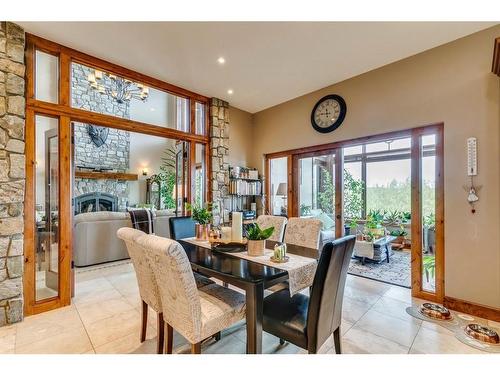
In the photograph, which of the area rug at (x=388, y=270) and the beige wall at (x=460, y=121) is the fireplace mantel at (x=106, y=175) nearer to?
the area rug at (x=388, y=270)

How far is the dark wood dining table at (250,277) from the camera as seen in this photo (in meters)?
1.51

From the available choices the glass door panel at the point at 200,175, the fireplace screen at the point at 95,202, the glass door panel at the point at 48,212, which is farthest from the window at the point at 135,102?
the fireplace screen at the point at 95,202

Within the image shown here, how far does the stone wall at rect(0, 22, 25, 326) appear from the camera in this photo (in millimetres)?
2396

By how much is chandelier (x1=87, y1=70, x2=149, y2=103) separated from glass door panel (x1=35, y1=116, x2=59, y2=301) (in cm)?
113

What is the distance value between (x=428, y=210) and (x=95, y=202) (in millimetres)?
8187

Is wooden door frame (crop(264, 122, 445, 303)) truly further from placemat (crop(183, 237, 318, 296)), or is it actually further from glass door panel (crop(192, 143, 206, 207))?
glass door panel (crop(192, 143, 206, 207))

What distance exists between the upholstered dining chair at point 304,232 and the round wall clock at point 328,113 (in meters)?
1.86

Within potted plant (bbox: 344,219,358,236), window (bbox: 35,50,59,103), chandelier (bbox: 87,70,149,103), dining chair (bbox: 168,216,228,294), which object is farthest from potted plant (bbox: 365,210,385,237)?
window (bbox: 35,50,59,103)

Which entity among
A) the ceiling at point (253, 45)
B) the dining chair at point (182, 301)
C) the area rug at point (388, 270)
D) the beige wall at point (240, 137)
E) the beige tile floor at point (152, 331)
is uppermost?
the ceiling at point (253, 45)

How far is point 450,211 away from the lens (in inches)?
109

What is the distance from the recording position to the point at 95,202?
24.5 ft

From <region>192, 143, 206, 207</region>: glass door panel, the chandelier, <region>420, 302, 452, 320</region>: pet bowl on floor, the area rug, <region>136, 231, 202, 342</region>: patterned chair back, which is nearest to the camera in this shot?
<region>136, 231, 202, 342</region>: patterned chair back
